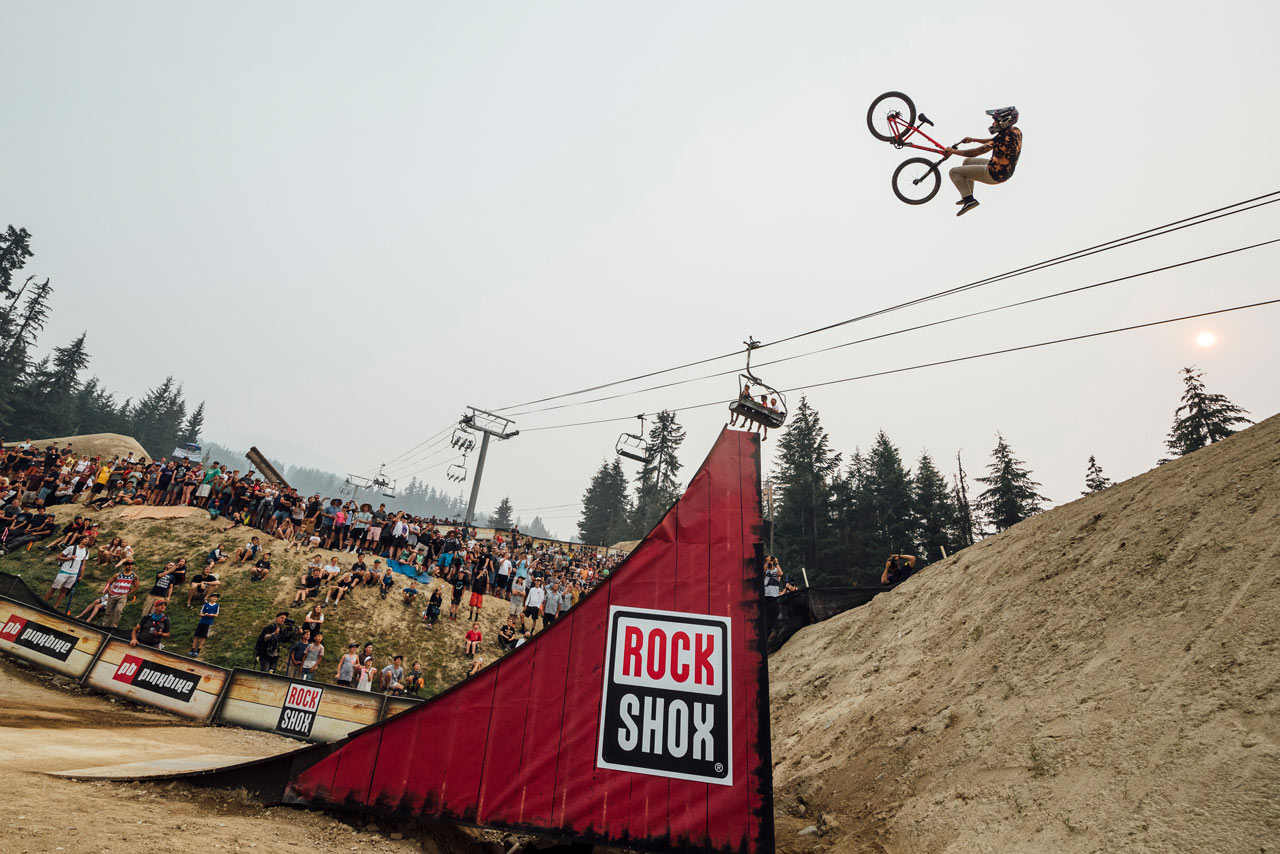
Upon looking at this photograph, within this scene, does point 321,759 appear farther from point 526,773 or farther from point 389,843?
point 526,773

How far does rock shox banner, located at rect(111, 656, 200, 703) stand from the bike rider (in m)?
19.9

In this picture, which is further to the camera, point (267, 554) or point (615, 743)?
point (267, 554)

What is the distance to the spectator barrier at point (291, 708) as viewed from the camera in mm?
14070

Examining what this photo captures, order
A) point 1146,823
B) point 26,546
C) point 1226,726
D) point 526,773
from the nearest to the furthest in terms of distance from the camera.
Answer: point 1146,823, point 1226,726, point 526,773, point 26,546

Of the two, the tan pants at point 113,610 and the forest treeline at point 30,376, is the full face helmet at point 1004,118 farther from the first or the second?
the forest treeline at point 30,376

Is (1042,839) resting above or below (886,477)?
below

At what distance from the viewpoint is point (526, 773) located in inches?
236

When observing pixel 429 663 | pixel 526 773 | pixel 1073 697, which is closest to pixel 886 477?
pixel 429 663

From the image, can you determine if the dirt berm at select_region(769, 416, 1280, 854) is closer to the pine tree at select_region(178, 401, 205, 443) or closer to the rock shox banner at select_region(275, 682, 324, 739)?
the rock shox banner at select_region(275, 682, 324, 739)

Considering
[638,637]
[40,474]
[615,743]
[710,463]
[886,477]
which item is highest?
[886,477]

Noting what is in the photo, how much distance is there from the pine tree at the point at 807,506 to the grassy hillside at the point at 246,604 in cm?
4154

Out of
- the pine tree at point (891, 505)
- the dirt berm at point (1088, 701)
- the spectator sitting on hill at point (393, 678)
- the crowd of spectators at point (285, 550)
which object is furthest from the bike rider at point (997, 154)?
the pine tree at point (891, 505)

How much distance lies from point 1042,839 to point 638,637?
4.30 meters

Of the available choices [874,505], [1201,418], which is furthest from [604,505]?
[1201,418]
